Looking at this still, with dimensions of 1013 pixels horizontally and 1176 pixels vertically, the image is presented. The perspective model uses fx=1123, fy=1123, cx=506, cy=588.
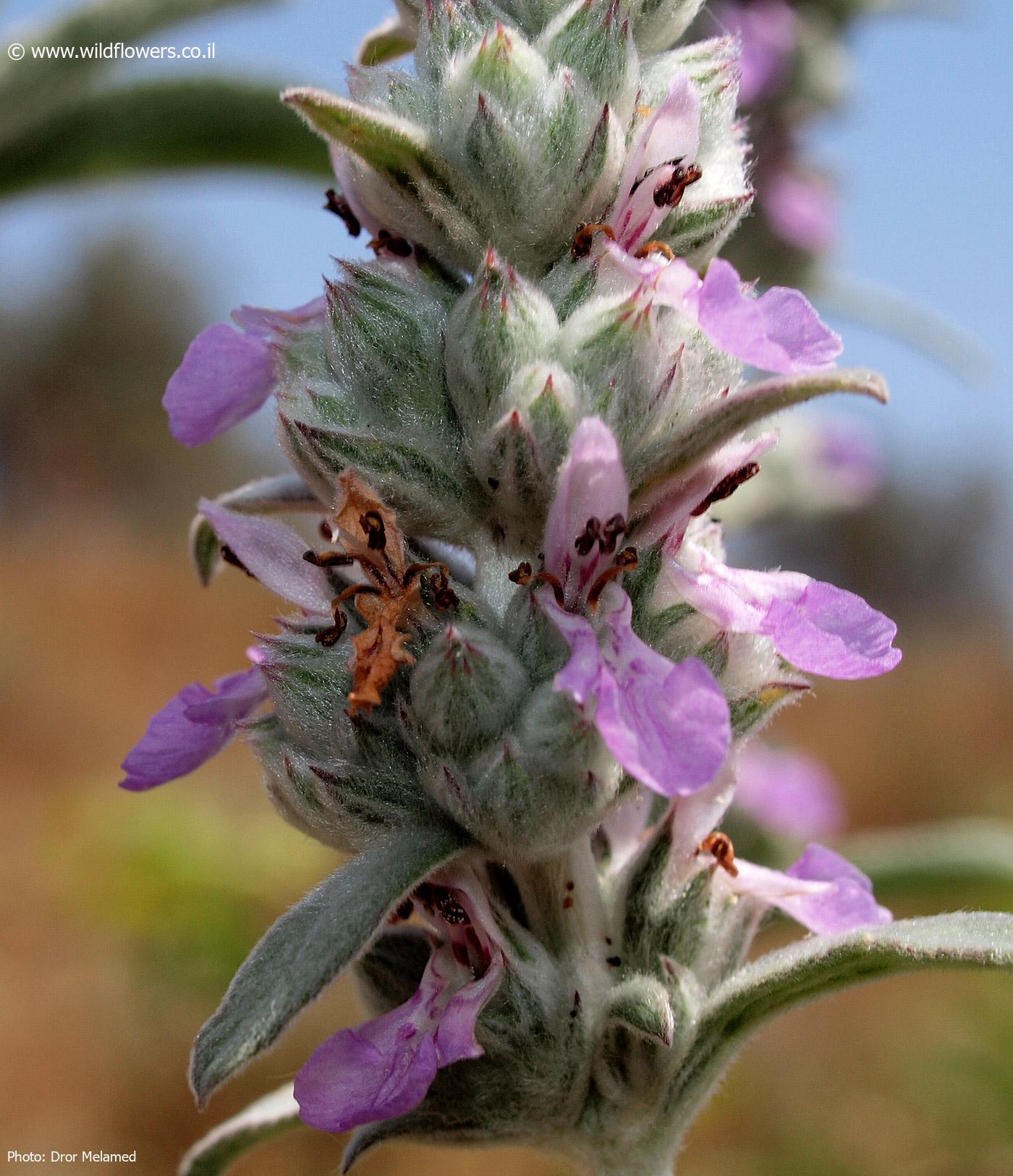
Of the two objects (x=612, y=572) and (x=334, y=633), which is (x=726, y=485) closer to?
(x=612, y=572)

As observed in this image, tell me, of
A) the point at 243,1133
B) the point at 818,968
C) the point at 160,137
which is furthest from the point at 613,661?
the point at 160,137

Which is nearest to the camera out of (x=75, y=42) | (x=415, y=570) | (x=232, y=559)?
(x=415, y=570)

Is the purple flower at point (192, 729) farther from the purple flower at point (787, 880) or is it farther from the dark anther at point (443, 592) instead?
the purple flower at point (787, 880)

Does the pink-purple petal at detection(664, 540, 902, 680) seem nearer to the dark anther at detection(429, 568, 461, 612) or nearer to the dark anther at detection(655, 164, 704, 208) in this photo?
the dark anther at detection(429, 568, 461, 612)

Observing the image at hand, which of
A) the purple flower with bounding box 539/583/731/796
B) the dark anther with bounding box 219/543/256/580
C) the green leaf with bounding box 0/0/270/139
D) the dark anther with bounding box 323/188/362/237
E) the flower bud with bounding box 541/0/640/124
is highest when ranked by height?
the green leaf with bounding box 0/0/270/139

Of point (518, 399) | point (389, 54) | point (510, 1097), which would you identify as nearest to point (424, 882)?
point (510, 1097)

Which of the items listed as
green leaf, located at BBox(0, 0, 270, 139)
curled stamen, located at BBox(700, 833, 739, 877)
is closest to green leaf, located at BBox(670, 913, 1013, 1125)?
curled stamen, located at BBox(700, 833, 739, 877)
